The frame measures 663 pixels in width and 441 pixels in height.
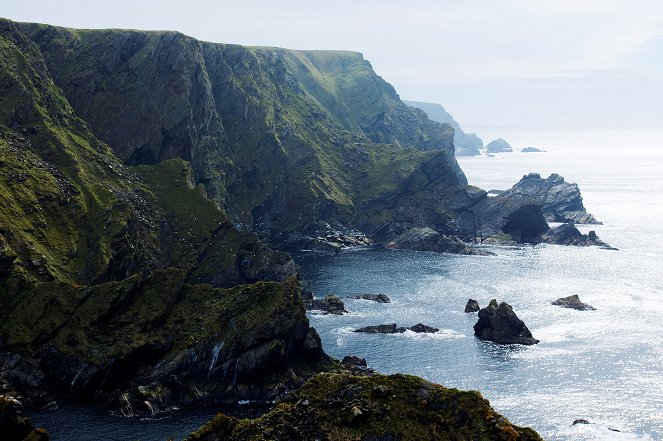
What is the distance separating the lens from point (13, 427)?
267ft

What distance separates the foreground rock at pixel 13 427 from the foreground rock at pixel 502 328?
126168 millimetres

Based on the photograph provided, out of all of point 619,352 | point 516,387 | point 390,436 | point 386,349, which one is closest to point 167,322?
point 386,349

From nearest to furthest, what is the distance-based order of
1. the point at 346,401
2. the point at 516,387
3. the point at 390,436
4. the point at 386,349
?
the point at 390,436
the point at 346,401
the point at 516,387
the point at 386,349

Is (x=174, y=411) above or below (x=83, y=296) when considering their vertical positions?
below

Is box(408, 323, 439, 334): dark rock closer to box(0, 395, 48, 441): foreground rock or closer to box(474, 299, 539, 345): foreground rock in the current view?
box(474, 299, 539, 345): foreground rock

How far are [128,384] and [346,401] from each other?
7067 cm

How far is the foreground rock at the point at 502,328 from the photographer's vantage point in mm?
181875

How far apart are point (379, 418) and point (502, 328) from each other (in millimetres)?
114807

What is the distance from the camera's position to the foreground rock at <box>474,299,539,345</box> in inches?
7160

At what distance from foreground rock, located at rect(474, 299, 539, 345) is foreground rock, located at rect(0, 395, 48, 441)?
126168 millimetres

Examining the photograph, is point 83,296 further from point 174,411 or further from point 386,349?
point 386,349

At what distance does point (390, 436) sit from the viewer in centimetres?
7519

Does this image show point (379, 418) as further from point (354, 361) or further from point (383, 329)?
point (383, 329)

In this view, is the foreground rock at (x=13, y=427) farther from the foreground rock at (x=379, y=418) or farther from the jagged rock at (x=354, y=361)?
the jagged rock at (x=354, y=361)
